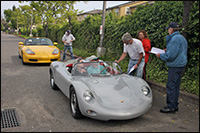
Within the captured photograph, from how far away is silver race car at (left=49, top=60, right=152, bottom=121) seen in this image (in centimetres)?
335

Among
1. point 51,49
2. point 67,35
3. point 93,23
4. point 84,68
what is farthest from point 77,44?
point 84,68

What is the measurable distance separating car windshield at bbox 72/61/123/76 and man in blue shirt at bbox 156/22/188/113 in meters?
1.19

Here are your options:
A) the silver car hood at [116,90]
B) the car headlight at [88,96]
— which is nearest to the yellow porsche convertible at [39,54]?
the silver car hood at [116,90]

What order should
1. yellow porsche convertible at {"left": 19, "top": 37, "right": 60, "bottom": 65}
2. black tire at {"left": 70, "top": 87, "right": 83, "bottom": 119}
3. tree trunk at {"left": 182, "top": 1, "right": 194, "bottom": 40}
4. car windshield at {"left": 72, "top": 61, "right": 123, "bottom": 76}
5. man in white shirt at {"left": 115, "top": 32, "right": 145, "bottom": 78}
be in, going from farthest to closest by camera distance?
yellow porsche convertible at {"left": 19, "top": 37, "right": 60, "bottom": 65} < tree trunk at {"left": 182, "top": 1, "right": 194, "bottom": 40} < man in white shirt at {"left": 115, "top": 32, "right": 145, "bottom": 78} < car windshield at {"left": 72, "top": 61, "right": 123, "bottom": 76} < black tire at {"left": 70, "top": 87, "right": 83, "bottom": 119}

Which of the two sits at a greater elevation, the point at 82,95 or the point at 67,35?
the point at 67,35

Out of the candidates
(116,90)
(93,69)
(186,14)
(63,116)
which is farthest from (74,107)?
(186,14)

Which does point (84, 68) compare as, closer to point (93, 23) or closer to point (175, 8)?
point (175, 8)

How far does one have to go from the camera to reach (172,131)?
337 centimetres

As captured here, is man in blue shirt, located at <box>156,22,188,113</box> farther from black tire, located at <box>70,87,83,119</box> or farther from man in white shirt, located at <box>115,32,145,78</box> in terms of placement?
black tire, located at <box>70,87,83,119</box>

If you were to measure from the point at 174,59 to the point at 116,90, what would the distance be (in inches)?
53.8

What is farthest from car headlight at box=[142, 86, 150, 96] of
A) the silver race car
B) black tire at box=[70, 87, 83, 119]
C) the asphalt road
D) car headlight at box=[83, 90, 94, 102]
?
black tire at box=[70, 87, 83, 119]

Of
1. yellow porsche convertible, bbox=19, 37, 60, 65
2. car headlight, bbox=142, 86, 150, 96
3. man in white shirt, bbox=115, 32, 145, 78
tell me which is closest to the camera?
car headlight, bbox=142, 86, 150, 96

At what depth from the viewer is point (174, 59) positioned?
402cm

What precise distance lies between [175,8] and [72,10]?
58.3 feet
